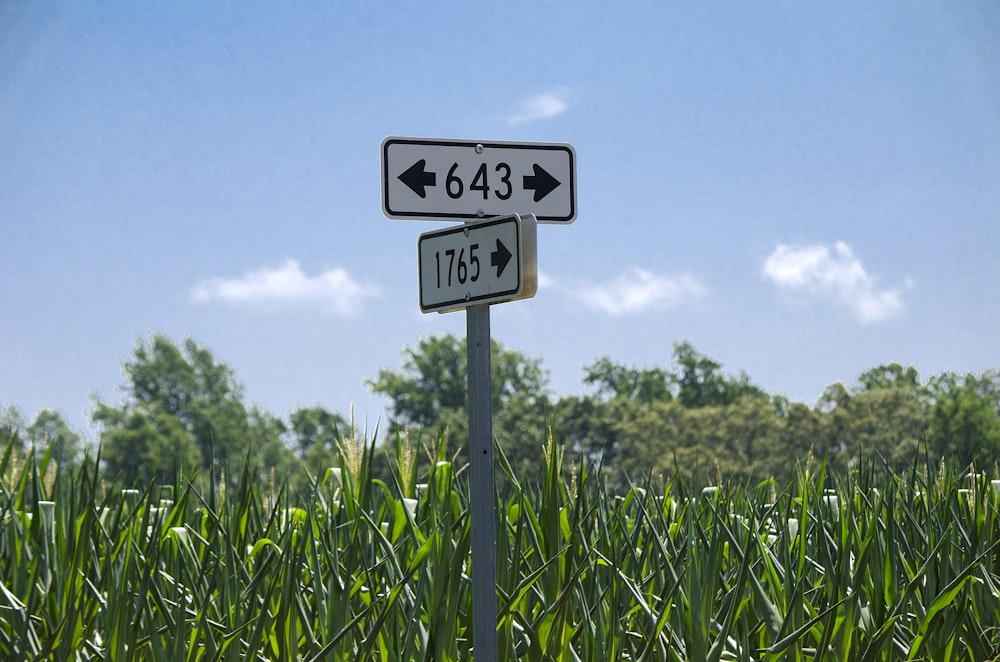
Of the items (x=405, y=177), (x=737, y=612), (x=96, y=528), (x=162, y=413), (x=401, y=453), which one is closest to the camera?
(x=405, y=177)

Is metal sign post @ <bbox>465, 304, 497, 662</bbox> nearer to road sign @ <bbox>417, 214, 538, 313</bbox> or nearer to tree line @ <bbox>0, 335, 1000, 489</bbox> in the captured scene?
road sign @ <bbox>417, 214, 538, 313</bbox>

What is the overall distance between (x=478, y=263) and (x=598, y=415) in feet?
198

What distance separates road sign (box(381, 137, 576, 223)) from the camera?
3662 millimetres

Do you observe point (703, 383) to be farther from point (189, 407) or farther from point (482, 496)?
point (482, 496)

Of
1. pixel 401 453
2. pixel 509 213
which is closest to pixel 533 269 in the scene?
pixel 509 213

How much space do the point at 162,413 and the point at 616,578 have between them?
6559 centimetres

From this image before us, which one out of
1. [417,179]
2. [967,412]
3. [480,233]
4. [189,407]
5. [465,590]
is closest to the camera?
[480,233]

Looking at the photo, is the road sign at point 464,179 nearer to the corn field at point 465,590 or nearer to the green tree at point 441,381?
the corn field at point 465,590

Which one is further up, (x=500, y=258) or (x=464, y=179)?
(x=464, y=179)

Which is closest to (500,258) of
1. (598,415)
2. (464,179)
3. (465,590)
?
(464,179)

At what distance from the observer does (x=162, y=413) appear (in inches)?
2598

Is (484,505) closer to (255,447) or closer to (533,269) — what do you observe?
(533,269)

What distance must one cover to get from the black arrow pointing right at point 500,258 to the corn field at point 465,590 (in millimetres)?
1124

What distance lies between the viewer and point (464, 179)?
368 centimetres
